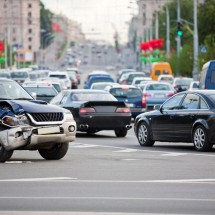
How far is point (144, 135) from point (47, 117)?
691 centimetres

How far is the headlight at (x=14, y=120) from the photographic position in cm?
2066

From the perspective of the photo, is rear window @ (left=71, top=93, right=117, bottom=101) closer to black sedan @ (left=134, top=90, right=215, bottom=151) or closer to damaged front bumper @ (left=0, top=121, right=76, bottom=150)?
black sedan @ (left=134, top=90, right=215, bottom=151)

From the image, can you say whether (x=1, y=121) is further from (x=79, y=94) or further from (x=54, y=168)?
(x=79, y=94)

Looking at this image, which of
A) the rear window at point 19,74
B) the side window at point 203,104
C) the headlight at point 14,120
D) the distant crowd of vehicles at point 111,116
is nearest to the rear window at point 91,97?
the distant crowd of vehicles at point 111,116

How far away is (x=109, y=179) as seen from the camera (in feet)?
55.9

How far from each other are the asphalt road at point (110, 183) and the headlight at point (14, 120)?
26.3 inches

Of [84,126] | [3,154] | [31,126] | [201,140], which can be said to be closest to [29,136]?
[31,126]

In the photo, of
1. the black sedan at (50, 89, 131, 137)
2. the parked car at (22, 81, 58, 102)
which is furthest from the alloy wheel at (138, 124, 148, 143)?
the parked car at (22, 81, 58, 102)

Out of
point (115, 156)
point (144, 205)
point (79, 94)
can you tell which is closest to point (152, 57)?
point (79, 94)

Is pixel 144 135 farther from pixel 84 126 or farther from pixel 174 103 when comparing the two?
pixel 84 126

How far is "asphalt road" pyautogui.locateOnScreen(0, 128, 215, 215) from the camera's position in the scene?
43.5 feet

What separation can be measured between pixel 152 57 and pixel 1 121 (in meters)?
139

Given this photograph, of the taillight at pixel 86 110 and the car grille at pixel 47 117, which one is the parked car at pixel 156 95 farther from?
the car grille at pixel 47 117

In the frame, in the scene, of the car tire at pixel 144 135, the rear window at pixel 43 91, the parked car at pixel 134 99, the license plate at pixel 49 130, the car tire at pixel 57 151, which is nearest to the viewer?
the license plate at pixel 49 130
